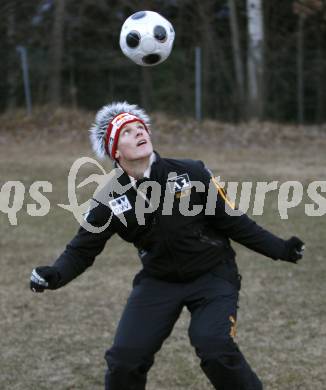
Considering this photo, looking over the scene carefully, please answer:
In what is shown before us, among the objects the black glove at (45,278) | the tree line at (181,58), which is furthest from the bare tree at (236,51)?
the black glove at (45,278)

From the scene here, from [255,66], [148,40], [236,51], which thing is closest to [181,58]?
[236,51]

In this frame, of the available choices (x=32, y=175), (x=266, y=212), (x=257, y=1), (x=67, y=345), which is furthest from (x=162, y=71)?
(x=67, y=345)

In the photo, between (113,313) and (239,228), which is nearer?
(239,228)

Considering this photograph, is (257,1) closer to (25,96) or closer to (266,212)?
(25,96)

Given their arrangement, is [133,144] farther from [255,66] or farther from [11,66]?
[11,66]

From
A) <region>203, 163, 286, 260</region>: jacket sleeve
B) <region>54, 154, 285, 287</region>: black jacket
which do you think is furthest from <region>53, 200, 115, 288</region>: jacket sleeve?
<region>203, 163, 286, 260</region>: jacket sleeve

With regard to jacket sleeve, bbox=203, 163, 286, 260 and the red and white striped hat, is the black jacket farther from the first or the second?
the red and white striped hat

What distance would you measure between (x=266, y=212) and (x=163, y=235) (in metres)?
6.00

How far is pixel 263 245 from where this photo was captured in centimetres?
384

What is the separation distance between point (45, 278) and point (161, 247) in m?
0.57

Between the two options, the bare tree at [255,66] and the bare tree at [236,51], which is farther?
the bare tree at [236,51]

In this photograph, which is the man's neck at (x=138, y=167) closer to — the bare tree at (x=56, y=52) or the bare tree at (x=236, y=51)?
the bare tree at (x=236, y=51)

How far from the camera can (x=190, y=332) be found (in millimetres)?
3627

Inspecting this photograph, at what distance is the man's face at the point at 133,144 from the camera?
12.6 feet
